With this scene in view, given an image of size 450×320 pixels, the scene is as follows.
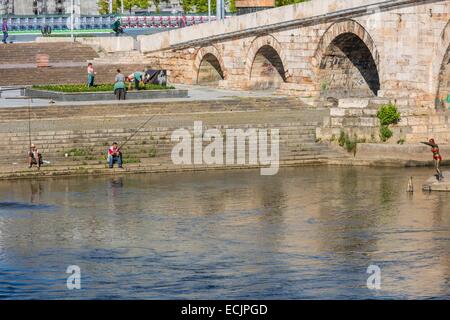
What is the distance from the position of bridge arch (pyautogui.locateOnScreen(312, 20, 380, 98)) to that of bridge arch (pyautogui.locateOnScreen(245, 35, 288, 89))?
4.29 meters

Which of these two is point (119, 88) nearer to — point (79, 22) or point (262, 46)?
point (262, 46)

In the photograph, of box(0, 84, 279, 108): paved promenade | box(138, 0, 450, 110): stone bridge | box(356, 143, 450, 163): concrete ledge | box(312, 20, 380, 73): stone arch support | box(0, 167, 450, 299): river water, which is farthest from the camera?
box(312, 20, 380, 73): stone arch support

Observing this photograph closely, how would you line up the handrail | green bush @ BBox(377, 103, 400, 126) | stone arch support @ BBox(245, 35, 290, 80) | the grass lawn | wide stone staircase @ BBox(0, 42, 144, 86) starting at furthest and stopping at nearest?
1. wide stone staircase @ BBox(0, 42, 144, 86)
2. stone arch support @ BBox(245, 35, 290, 80)
3. the grass lawn
4. the handrail
5. green bush @ BBox(377, 103, 400, 126)

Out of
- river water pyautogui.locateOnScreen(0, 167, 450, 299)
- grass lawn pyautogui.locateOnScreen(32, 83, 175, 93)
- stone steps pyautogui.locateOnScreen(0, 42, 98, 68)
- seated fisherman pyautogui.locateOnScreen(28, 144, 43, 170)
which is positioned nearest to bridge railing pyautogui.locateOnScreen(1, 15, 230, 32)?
stone steps pyautogui.locateOnScreen(0, 42, 98, 68)

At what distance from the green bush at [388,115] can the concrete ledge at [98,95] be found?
912 cm

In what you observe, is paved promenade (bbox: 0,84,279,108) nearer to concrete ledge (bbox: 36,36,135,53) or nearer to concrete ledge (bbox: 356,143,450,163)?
concrete ledge (bbox: 36,36,135,53)

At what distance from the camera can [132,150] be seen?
4884 centimetres

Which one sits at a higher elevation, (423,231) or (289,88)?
(289,88)

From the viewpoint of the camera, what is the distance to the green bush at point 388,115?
51.1 m

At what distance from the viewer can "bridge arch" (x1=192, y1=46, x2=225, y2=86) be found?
2581 inches

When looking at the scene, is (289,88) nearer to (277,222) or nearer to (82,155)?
(82,155)

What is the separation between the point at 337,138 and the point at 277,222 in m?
12.7

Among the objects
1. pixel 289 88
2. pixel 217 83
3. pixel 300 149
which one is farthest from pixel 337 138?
pixel 217 83

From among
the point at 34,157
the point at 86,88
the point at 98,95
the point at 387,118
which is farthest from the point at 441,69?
the point at 34,157
